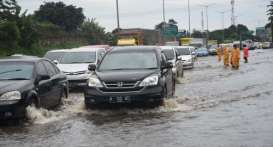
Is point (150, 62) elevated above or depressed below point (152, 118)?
above

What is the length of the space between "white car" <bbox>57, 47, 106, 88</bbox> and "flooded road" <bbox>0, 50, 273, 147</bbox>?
12.8ft

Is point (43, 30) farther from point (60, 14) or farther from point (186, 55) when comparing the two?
point (60, 14)

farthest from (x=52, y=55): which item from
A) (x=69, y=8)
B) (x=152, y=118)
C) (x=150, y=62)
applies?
(x=69, y=8)

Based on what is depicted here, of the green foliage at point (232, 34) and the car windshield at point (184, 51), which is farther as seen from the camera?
the green foliage at point (232, 34)

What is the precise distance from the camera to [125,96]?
46.6ft

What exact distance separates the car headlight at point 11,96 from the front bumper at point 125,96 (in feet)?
7.51

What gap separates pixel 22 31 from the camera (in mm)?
44188

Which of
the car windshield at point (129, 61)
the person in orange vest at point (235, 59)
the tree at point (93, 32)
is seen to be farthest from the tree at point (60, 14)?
the car windshield at point (129, 61)

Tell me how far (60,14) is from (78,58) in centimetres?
7265

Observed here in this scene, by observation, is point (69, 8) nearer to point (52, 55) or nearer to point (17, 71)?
point (52, 55)

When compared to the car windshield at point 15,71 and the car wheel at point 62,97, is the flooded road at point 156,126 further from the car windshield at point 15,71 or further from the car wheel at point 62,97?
the car windshield at point 15,71

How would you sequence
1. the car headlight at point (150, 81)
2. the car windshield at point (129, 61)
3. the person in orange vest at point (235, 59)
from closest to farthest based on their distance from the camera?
the car headlight at point (150, 81) < the car windshield at point (129, 61) < the person in orange vest at point (235, 59)

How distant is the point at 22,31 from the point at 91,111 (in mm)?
30501

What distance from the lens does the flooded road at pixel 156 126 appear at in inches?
402
